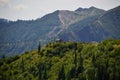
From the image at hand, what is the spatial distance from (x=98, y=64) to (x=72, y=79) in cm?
2389

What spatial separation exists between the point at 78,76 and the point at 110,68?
2597 centimetres

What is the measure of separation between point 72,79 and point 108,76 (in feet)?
94.4

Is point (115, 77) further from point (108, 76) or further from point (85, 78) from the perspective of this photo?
point (85, 78)

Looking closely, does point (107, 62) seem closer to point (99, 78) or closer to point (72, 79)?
point (99, 78)

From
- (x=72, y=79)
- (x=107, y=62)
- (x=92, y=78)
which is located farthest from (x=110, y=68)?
(x=72, y=79)

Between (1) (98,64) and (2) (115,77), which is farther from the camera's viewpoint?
(1) (98,64)

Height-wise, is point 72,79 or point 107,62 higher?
point 107,62

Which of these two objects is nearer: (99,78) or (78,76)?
(99,78)

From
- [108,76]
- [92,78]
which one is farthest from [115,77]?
[92,78]

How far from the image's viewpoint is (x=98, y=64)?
197m

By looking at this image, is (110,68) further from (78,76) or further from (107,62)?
(78,76)

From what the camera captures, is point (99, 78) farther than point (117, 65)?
No

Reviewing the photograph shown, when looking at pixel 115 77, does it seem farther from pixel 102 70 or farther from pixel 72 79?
pixel 72 79

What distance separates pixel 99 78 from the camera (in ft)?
606
